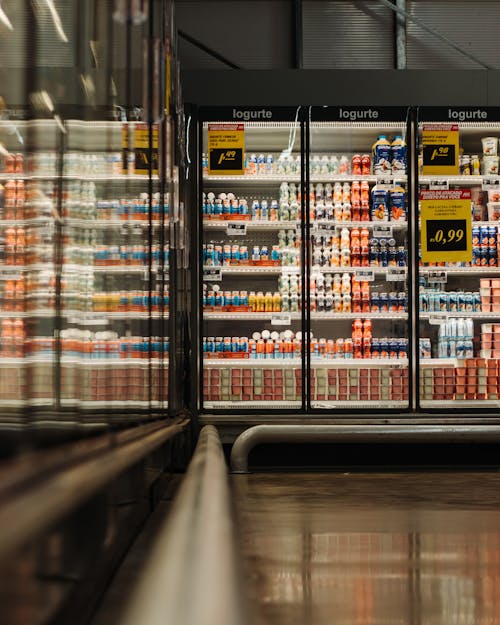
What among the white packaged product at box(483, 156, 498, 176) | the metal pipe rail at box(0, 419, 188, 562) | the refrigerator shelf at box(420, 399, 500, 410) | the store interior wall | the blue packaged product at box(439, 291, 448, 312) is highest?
the store interior wall

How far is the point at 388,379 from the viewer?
21.7 feet

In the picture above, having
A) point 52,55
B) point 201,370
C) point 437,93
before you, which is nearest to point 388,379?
point 201,370

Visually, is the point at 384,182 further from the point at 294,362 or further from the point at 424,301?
the point at 294,362

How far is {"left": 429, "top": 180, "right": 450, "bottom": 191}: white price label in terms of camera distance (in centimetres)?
656

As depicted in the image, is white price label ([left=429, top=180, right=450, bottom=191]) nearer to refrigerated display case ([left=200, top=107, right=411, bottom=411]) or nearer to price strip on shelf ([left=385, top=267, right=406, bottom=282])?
refrigerated display case ([left=200, top=107, right=411, bottom=411])

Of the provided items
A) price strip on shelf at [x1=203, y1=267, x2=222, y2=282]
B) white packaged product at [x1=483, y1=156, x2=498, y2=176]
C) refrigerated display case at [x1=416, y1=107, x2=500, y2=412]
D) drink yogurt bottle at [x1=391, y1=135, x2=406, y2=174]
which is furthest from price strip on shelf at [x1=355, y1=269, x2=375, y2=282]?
white packaged product at [x1=483, y1=156, x2=498, y2=176]

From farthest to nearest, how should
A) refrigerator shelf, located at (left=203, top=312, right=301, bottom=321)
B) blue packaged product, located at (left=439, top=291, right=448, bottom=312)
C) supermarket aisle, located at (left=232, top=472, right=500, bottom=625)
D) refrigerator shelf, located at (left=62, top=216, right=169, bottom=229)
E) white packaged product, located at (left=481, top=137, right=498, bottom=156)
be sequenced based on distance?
white packaged product, located at (left=481, top=137, right=498, bottom=156)
blue packaged product, located at (left=439, top=291, right=448, bottom=312)
refrigerator shelf, located at (left=203, top=312, right=301, bottom=321)
supermarket aisle, located at (left=232, top=472, right=500, bottom=625)
refrigerator shelf, located at (left=62, top=216, right=169, bottom=229)

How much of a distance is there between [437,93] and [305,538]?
445cm

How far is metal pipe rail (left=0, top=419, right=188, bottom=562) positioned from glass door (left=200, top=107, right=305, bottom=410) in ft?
14.7

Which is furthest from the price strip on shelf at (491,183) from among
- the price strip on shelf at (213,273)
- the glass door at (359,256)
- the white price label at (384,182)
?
the price strip on shelf at (213,273)

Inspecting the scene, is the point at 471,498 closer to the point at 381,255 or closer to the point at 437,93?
the point at 381,255

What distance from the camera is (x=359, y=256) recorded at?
6.58 metres

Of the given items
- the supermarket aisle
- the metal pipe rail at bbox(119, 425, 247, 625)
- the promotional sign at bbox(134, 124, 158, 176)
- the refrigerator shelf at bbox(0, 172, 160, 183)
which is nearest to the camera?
the metal pipe rail at bbox(119, 425, 247, 625)

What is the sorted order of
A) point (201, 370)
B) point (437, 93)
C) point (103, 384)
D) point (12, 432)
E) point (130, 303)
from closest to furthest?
point (12, 432), point (103, 384), point (130, 303), point (201, 370), point (437, 93)
